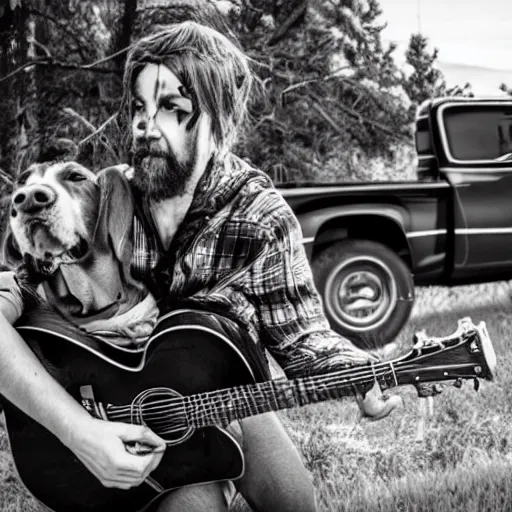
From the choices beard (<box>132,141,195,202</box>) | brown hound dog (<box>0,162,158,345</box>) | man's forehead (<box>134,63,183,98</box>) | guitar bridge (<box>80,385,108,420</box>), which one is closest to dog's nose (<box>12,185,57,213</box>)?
brown hound dog (<box>0,162,158,345</box>)

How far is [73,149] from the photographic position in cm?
237

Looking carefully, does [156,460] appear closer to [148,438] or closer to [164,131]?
[148,438]

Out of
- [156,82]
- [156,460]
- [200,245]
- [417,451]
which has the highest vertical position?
[156,82]

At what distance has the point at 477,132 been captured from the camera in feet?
8.01

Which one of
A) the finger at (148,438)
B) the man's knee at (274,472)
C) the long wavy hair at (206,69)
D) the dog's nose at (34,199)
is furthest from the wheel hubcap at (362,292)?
the dog's nose at (34,199)

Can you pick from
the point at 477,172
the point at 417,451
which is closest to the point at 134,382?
the point at 417,451

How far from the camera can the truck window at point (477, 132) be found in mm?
2420

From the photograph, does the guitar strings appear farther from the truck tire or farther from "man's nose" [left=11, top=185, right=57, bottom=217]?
"man's nose" [left=11, top=185, right=57, bottom=217]

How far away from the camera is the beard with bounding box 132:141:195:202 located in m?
2.33

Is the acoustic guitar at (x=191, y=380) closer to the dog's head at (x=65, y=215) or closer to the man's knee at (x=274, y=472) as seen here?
the man's knee at (x=274, y=472)

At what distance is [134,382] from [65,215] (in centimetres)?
55

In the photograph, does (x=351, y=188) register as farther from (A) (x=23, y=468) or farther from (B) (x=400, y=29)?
(A) (x=23, y=468)

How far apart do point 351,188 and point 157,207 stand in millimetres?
603

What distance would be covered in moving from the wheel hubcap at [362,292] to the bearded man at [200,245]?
0.22 feet
